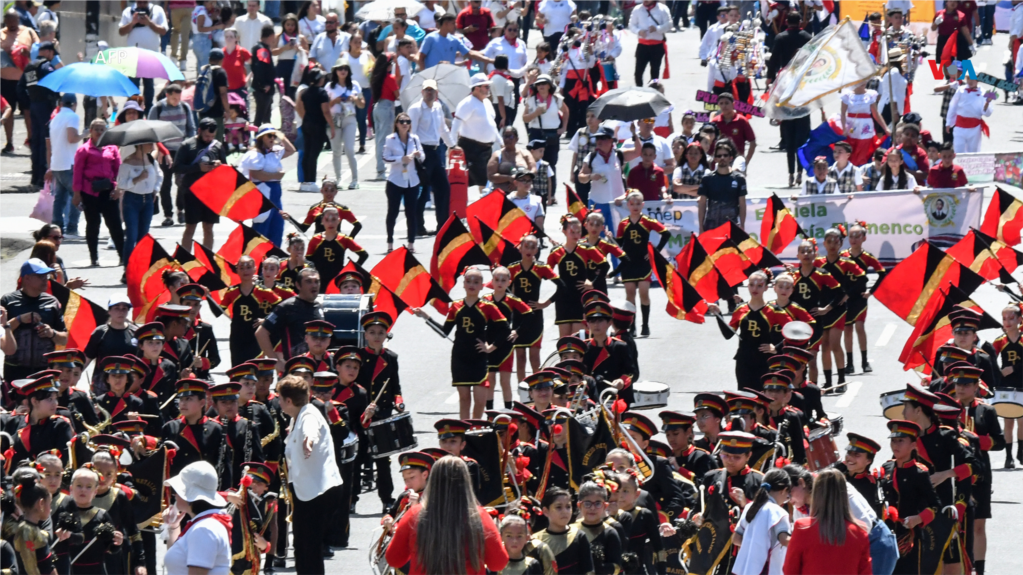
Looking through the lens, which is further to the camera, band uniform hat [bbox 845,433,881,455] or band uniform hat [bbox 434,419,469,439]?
band uniform hat [bbox 434,419,469,439]

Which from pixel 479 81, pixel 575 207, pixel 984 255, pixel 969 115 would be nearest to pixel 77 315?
pixel 575 207

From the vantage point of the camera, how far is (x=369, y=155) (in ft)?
95.7

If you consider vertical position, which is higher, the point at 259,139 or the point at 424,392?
the point at 259,139

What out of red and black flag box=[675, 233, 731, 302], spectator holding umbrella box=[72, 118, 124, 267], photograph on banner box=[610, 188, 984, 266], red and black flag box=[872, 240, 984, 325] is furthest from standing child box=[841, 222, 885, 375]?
spectator holding umbrella box=[72, 118, 124, 267]

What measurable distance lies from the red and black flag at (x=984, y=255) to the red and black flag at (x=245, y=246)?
24.0 ft

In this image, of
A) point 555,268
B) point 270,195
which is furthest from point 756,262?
point 270,195

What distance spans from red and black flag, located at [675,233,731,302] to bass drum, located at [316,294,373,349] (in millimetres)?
4260

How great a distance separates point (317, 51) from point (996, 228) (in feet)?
39.8

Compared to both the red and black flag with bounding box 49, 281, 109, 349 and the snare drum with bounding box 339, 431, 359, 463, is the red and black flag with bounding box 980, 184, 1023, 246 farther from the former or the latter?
the red and black flag with bounding box 49, 281, 109, 349

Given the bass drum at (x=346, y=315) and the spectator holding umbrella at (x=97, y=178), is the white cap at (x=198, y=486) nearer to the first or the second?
the bass drum at (x=346, y=315)

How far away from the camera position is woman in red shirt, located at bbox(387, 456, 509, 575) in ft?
27.9

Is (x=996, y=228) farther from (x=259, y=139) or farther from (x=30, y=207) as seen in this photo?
(x=30, y=207)

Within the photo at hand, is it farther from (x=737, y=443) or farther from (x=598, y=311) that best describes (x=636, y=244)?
(x=737, y=443)

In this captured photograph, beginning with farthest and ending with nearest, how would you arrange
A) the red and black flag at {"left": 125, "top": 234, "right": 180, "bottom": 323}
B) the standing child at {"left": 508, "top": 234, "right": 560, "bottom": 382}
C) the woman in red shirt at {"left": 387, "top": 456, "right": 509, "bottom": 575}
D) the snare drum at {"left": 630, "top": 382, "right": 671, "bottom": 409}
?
1. the standing child at {"left": 508, "top": 234, "right": 560, "bottom": 382}
2. the red and black flag at {"left": 125, "top": 234, "right": 180, "bottom": 323}
3. the snare drum at {"left": 630, "top": 382, "right": 671, "bottom": 409}
4. the woman in red shirt at {"left": 387, "top": 456, "right": 509, "bottom": 575}
